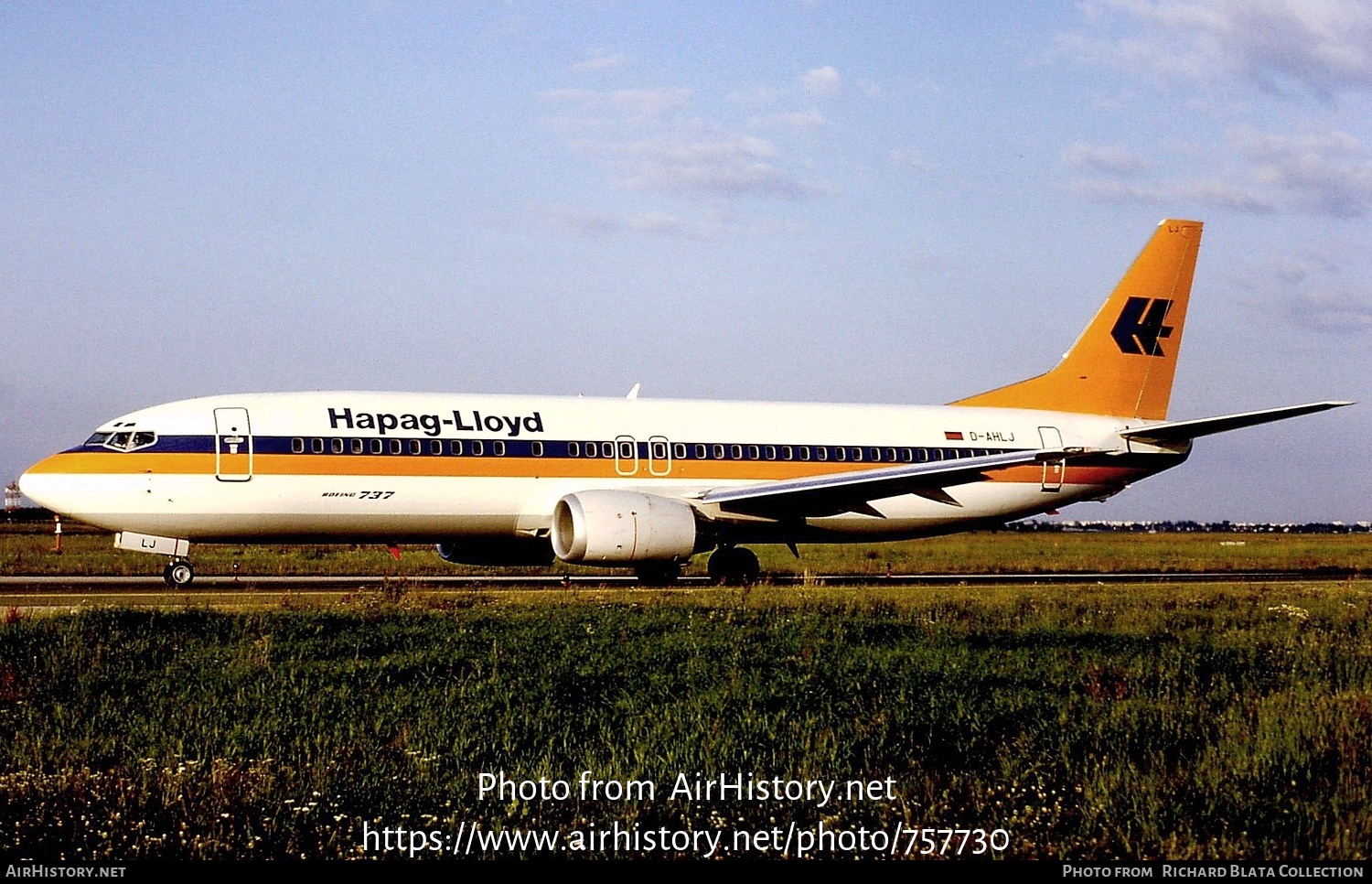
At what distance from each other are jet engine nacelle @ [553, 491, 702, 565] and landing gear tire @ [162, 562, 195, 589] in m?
6.52

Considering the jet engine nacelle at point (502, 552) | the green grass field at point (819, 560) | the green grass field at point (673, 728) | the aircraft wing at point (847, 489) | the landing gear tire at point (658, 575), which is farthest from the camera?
the green grass field at point (819, 560)

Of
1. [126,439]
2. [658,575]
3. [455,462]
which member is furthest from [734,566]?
[126,439]

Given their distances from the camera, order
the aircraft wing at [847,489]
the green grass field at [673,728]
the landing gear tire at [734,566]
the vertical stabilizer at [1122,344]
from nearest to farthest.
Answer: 1. the green grass field at [673,728]
2. the aircraft wing at [847,489]
3. the landing gear tire at [734,566]
4. the vertical stabilizer at [1122,344]

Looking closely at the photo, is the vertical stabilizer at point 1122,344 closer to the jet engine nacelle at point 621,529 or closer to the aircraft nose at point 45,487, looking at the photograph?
→ the jet engine nacelle at point 621,529

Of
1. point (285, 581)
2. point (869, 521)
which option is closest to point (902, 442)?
point (869, 521)

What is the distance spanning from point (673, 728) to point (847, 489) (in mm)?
16690

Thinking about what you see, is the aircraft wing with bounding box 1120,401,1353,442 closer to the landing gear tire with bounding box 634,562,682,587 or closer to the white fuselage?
the white fuselage

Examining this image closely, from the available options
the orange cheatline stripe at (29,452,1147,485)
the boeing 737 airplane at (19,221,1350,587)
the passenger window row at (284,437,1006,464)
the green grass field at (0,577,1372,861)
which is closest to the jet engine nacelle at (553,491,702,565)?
the boeing 737 airplane at (19,221,1350,587)

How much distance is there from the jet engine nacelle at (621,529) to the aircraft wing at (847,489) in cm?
171

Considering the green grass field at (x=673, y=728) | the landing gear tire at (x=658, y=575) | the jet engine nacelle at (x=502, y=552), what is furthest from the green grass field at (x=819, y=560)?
the green grass field at (x=673, y=728)

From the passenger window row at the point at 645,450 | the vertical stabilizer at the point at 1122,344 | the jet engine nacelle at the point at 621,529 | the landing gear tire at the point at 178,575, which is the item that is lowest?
the landing gear tire at the point at 178,575

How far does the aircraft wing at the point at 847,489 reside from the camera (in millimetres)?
25453

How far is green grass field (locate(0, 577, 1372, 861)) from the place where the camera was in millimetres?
7109

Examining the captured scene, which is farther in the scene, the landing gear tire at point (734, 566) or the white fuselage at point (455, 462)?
the landing gear tire at point (734, 566)
